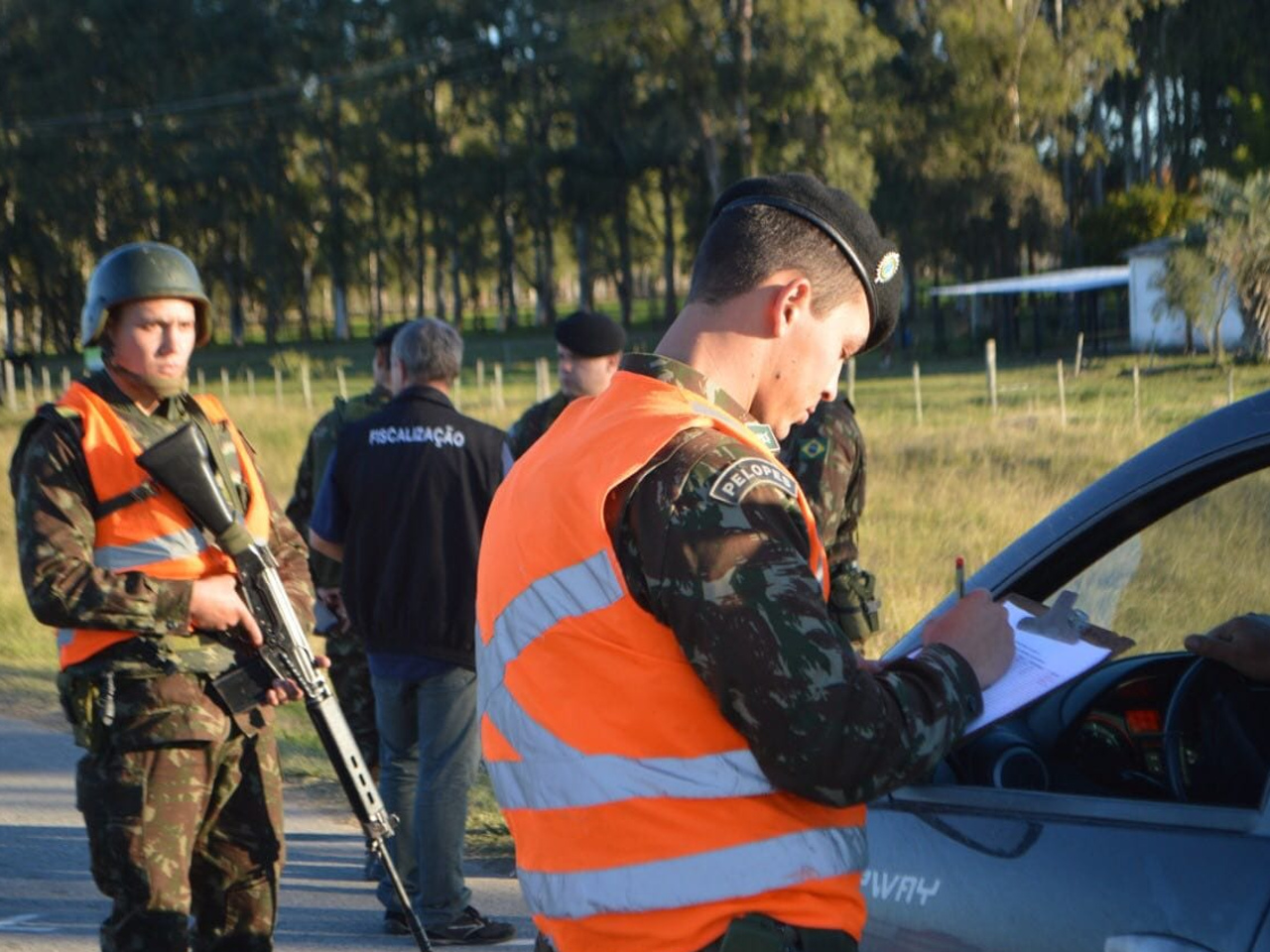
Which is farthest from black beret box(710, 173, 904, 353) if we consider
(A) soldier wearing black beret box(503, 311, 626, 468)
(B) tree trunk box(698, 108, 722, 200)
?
(B) tree trunk box(698, 108, 722, 200)

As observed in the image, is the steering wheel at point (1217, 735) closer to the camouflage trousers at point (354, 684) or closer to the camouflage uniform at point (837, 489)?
the camouflage uniform at point (837, 489)

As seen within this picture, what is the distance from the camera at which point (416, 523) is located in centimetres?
527

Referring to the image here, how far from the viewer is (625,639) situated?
192 cm

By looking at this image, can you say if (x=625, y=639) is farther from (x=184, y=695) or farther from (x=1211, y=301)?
(x=1211, y=301)

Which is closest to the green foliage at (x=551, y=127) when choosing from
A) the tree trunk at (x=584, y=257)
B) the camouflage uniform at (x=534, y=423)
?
the tree trunk at (x=584, y=257)

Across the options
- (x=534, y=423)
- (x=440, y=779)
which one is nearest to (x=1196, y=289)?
(x=534, y=423)

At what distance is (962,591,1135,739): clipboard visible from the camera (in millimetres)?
2047

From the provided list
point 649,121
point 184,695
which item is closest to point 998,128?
point 649,121

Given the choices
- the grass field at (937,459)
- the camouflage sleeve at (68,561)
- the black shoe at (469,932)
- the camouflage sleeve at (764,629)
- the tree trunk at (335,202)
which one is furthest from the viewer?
the tree trunk at (335,202)

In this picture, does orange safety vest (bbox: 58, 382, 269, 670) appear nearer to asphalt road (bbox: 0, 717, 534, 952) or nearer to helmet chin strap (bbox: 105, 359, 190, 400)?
helmet chin strap (bbox: 105, 359, 190, 400)

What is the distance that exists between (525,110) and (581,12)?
1113 cm

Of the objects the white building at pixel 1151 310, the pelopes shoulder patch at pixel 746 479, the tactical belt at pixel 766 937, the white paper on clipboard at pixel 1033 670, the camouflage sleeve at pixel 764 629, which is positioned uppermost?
the pelopes shoulder patch at pixel 746 479

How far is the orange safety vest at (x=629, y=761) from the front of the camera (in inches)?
75.4

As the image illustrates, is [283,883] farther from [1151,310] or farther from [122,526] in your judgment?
[1151,310]
